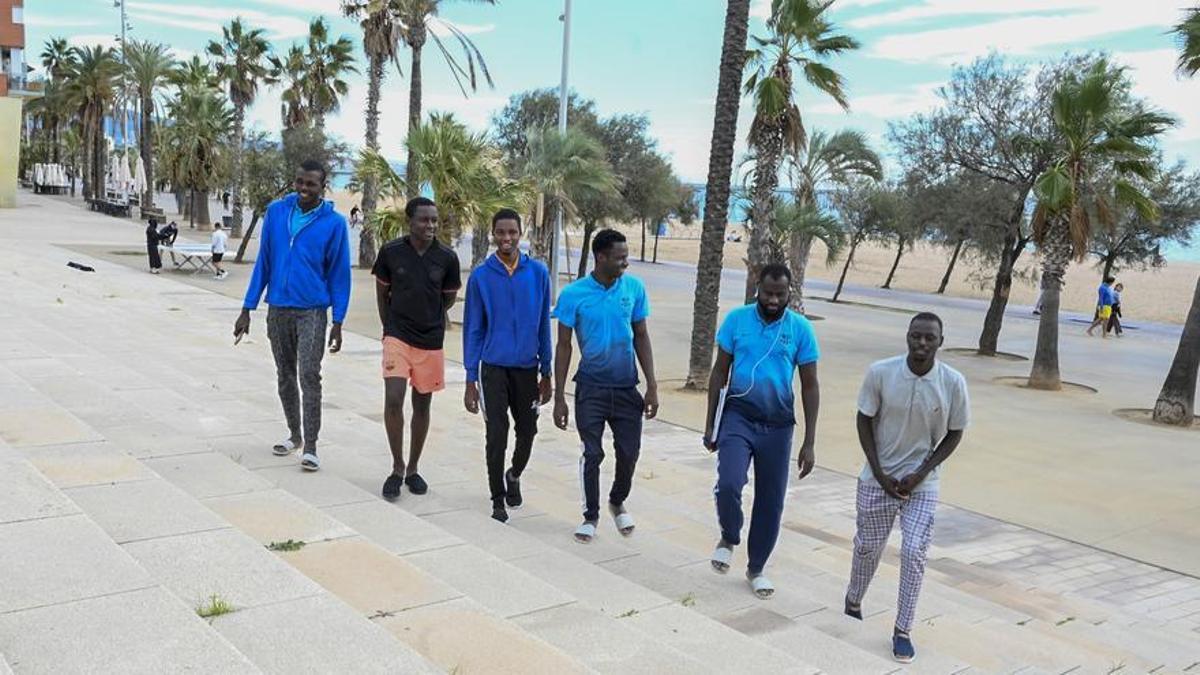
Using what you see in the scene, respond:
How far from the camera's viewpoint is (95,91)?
5612 centimetres

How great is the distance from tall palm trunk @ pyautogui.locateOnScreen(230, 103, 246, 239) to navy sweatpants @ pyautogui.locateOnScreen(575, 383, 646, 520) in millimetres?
32156

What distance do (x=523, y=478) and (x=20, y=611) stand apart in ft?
14.2

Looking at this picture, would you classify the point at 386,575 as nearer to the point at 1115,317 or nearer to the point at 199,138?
the point at 1115,317

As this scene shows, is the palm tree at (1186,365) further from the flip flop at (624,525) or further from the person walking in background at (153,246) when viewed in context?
the person walking in background at (153,246)

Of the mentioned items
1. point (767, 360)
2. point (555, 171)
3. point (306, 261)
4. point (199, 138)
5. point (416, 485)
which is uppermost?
point (199, 138)

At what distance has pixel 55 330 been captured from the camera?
1100 centimetres

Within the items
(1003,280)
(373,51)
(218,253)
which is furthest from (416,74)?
(1003,280)

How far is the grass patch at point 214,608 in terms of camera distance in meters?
3.08

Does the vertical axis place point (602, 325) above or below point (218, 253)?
above

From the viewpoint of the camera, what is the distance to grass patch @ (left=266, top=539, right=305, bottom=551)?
394cm

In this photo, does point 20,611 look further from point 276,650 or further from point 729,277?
point 729,277

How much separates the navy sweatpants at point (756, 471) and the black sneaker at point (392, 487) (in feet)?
6.19

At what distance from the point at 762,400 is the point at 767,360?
0.20m

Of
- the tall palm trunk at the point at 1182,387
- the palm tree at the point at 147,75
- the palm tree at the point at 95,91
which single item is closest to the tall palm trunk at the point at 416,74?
the tall palm trunk at the point at 1182,387
